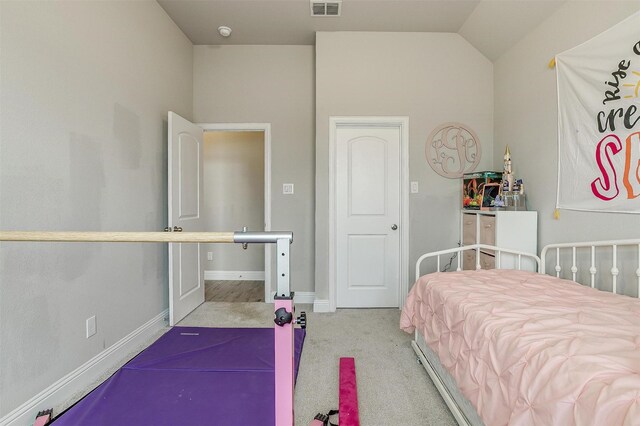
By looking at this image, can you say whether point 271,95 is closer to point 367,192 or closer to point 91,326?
point 367,192

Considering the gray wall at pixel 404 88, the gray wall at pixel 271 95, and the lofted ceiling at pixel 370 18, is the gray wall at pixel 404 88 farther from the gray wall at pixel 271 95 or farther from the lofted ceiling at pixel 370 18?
the gray wall at pixel 271 95

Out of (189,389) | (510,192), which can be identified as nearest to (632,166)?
(510,192)

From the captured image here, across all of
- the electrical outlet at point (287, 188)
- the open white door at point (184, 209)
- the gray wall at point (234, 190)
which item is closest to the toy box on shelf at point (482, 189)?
the electrical outlet at point (287, 188)

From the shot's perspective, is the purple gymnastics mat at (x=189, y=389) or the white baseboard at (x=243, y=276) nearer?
the purple gymnastics mat at (x=189, y=389)

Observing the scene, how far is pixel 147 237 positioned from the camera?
1.00 m

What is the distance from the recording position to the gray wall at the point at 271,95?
11.0 ft

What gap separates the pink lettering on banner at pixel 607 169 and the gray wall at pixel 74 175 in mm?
3159

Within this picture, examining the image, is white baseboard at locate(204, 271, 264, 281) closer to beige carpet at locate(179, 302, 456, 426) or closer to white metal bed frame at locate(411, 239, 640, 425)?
beige carpet at locate(179, 302, 456, 426)

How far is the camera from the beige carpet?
5.11 ft

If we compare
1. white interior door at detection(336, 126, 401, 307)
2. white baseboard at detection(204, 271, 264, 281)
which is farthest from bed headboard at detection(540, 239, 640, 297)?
white baseboard at detection(204, 271, 264, 281)

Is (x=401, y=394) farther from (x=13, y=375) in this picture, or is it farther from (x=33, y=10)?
(x=33, y=10)

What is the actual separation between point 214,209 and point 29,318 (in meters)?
3.23

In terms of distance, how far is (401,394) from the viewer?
1699 millimetres

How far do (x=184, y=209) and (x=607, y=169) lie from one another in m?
3.21
